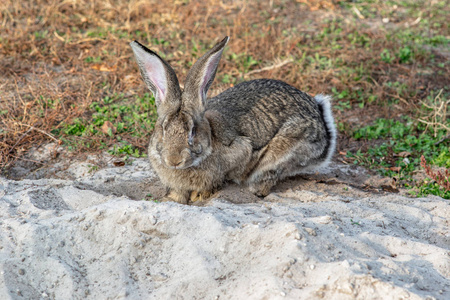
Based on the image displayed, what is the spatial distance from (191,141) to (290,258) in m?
1.59

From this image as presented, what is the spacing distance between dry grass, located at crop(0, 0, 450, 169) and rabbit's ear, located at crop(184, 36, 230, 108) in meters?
1.67

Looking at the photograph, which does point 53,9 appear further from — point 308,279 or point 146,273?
point 308,279

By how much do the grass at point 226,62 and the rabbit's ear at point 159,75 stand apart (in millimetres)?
1446

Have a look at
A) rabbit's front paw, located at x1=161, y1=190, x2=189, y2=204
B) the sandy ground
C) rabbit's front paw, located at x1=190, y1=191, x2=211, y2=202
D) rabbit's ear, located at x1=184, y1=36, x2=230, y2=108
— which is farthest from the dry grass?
the sandy ground

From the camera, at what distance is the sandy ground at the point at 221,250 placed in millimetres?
3283

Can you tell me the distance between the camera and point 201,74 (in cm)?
469

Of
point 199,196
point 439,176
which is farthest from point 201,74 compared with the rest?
point 439,176

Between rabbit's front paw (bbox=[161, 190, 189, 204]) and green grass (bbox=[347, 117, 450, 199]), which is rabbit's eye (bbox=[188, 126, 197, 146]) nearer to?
rabbit's front paw (bbox=[161, 190, 189, 204])

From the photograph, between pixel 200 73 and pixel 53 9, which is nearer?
pixel 200 73

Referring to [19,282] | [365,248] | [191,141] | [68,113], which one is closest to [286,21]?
A: [68,113]

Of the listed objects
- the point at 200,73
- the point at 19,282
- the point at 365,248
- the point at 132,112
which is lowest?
the point at 132,112

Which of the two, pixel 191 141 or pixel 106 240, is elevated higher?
pixel 191 141

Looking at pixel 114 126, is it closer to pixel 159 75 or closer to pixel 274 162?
pixel 159 75

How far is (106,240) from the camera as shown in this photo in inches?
155
